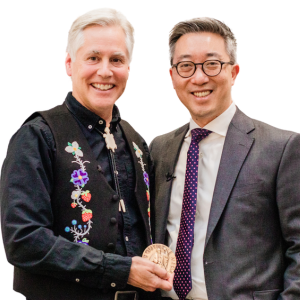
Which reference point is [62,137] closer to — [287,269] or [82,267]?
[82,267]

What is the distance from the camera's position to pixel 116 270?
90.9 inches

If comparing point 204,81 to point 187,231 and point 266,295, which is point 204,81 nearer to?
point 187,231

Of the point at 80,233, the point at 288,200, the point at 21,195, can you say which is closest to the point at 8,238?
the point at 21,195

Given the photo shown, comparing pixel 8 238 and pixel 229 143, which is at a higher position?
pixel 229 143

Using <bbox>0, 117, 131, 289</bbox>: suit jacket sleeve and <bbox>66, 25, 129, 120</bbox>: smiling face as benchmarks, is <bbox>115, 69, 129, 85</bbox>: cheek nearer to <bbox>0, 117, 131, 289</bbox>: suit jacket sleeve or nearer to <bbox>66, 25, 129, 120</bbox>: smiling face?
<bbox>66, 25, 129, 120</bbox>: smiling face

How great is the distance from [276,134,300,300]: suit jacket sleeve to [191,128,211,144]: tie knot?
1.78ft

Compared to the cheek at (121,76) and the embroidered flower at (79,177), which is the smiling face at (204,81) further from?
the embroidered flower at (79,177)

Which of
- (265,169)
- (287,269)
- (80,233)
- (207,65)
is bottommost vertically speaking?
(287,269)

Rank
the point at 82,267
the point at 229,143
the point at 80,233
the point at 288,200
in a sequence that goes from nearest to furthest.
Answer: the point at 82,267 → the point at 80,233 → the point at 288,200 → the point at 229,143

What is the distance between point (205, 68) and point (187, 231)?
109 centimetres

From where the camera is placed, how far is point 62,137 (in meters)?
2.46

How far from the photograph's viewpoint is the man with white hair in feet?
7.39

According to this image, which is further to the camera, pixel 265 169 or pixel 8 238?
pixel 265 169

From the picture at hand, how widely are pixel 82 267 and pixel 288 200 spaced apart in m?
1.27
